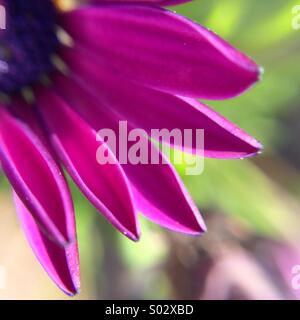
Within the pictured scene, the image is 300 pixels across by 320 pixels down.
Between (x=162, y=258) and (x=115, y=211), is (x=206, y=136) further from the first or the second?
(x=162, y=258)

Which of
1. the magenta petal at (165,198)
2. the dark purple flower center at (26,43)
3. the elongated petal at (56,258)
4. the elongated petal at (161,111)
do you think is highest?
the dark purple flower center at (26,43)

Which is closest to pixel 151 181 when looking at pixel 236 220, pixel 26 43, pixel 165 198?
pixel 165 198

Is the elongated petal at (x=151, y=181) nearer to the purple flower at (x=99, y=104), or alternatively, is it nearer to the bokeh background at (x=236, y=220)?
the purple flower at (x=99, y=104)

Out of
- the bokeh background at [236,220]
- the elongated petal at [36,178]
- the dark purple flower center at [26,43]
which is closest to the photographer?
the elongated petal at [36,178]

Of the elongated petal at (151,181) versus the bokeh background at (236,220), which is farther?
the bokeh background at (236,220)

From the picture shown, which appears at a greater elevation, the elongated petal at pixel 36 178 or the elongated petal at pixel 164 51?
the elongated petal at pixel 164 51

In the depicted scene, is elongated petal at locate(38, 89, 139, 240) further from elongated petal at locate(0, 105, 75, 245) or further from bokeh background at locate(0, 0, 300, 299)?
bokeh background at locate(0, 0, 300, 299)

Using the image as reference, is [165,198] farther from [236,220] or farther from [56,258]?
[236,220]

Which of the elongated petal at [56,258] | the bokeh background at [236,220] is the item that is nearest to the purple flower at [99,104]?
the elongated petal at [56,258]
